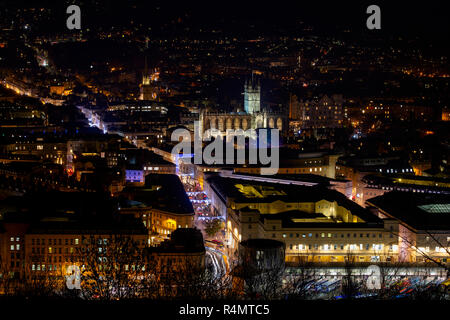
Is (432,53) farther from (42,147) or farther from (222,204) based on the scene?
(222,204)

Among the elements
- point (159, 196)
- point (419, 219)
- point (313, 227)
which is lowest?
point (313, 227)

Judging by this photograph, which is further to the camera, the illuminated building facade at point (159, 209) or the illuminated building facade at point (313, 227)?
the illuminated building facade at point (159, 209)

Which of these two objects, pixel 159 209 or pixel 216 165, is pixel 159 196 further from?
pixel 216 165

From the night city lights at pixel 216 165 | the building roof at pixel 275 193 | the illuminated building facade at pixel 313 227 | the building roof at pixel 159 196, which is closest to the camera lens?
the night city lights at pixel 216 165

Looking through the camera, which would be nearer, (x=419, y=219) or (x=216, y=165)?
(x=419, y=219)

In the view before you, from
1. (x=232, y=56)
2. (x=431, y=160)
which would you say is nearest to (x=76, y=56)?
(x=232, y=56)

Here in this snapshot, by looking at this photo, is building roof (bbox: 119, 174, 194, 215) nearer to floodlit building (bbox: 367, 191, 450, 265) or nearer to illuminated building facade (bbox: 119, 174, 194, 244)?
illuminated building facade (bbox: 119, 174, 194, 244)

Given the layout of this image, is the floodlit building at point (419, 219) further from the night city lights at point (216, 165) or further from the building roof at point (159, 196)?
the building roof at point (159, 196)

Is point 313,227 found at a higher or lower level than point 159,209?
lower

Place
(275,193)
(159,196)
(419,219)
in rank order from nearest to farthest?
(419,219), (159,196), (275,193)

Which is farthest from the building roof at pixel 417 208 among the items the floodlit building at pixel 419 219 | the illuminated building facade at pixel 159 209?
the illuminated building facade at pixel 159 209

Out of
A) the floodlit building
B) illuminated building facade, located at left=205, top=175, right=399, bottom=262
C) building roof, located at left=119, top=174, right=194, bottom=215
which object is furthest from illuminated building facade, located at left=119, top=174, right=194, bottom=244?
the floodlit building

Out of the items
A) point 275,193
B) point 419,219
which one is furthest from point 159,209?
point 419,219
